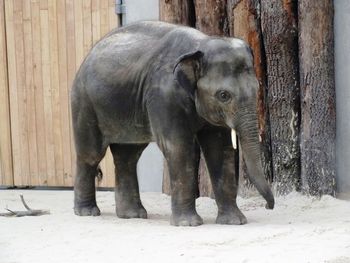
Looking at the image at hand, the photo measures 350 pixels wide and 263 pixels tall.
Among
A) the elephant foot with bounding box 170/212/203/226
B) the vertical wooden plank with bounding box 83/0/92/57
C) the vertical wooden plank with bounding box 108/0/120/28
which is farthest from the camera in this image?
the vertical wooden plank with bounding box 83/0/92/57

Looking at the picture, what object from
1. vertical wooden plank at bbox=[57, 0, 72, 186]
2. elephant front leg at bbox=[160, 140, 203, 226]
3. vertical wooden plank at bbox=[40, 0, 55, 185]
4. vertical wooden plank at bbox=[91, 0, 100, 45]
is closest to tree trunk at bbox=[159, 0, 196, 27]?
vertical wooden plank at bbox=[91, 0, 100, 45]

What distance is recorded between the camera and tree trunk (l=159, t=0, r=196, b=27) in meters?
8.59

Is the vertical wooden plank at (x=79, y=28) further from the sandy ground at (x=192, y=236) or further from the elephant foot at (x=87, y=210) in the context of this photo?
the elephant foot at (x=87, y=210)

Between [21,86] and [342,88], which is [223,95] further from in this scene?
[21,86]

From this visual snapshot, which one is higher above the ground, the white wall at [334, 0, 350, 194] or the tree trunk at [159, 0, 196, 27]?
the tree trunk at [159, 0, 196, 27]

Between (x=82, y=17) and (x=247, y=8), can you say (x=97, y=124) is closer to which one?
(x=247, y=8)

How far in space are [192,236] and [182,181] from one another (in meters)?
0.66

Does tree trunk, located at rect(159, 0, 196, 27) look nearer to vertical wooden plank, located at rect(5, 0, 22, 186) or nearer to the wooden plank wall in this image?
the wooden plank wall

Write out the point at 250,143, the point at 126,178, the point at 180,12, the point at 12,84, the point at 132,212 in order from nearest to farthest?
the point at 250,143 → the point at 132,212 → the point at 126,178 → the point at 180,12 → the point at 12,84

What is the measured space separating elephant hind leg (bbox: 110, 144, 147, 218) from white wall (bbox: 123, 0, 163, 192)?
1576 millimetres

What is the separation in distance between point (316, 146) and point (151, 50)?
1776 mm

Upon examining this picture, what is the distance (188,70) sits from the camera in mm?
6766

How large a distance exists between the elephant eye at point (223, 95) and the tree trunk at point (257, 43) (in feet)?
4.92

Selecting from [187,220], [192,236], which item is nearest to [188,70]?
[187,220]
